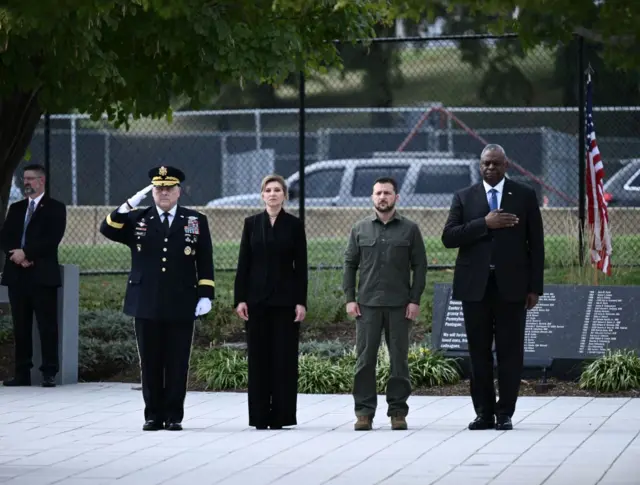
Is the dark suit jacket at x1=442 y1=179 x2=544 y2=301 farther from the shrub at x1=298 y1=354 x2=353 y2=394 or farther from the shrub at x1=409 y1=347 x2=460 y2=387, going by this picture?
the shrub at x1=298 y1=354 x2=353 y2=394

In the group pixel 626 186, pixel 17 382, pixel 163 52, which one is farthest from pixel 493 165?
pixel 626 186

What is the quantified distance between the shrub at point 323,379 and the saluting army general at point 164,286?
2614 mm

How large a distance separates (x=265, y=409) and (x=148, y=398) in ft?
2.91

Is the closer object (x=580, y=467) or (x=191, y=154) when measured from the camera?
(x=580, y=467)

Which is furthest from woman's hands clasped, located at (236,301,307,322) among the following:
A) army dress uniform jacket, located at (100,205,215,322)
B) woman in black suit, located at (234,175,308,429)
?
army dress uniform jacket, located at (100,205,215,322)

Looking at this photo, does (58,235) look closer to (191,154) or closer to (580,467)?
(580,467)

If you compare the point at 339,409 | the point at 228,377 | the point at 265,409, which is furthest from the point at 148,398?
the point at 228,377

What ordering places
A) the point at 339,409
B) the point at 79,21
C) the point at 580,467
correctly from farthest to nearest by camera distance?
the point at 339,409 → the point at 79,21 → the point at 580,467

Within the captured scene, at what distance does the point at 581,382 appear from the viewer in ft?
45.8

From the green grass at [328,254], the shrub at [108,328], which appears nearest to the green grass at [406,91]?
the green grass at [328,254]

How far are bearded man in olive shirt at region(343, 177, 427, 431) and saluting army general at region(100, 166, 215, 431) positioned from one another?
47.2 inches

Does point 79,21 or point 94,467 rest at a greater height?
point 79,21

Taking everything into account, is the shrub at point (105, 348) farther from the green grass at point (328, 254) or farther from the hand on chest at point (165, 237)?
the hand on chest at point (165, 237)

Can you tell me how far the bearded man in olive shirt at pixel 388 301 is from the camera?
1176 cm
